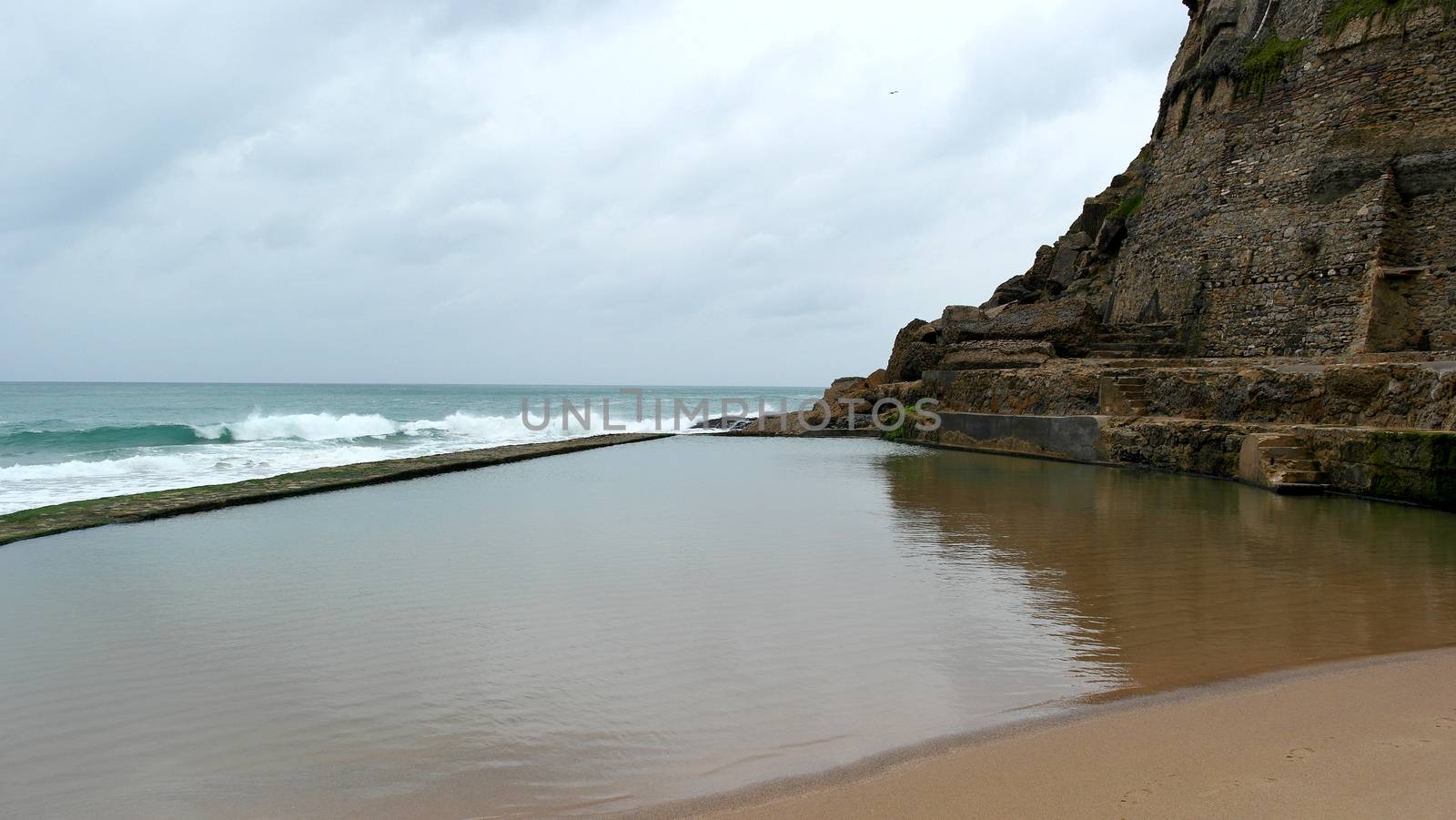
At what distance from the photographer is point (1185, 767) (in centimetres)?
223

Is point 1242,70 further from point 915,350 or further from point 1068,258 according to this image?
point 915,350

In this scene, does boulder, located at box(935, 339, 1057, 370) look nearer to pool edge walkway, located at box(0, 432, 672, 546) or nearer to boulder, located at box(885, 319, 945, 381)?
boulder, located at box(885, 319, 945, 381)

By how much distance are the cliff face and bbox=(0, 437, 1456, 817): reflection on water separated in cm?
874

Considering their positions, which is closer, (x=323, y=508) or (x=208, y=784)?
(x=208, y=784)

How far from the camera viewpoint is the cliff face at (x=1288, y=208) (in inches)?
512

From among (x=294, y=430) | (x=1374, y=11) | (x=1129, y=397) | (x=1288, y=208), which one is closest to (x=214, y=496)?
(x=1129, y=397)

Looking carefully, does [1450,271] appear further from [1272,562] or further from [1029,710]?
[1029,710]

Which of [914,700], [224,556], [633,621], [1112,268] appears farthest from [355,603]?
[1112,268]

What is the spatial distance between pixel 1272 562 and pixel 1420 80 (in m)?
12.6

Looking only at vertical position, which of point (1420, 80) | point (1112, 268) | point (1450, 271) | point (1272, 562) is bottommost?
point (1272, 562)

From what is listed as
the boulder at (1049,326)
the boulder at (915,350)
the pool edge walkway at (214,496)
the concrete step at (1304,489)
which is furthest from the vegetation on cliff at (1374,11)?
the pool edge walkway at (214,496)

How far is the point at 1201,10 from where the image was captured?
20750 mm

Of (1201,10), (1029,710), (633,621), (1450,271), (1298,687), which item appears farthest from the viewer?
(1201,10)

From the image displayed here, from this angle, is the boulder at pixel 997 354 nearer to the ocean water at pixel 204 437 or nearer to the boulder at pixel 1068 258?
the boulder at pixel 1068 258
